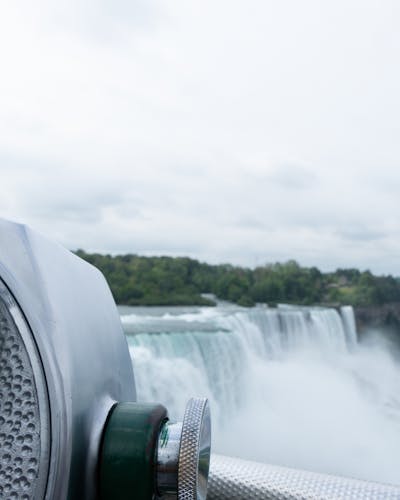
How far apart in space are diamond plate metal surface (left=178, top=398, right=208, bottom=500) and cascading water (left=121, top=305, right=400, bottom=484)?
646 cm

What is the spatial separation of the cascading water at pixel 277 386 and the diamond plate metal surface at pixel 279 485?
6266 mm

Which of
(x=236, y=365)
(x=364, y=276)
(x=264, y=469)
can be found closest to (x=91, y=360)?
(x=264, y=469)

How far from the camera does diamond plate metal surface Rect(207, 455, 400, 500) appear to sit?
55 cm

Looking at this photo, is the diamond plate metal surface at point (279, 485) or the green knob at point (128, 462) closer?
the green knob at point (128, 462)

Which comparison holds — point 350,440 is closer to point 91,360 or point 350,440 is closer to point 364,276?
point 91,360

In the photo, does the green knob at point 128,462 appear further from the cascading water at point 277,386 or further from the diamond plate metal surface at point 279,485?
the cascading water at point 277,386

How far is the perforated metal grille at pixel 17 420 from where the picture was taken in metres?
0.35

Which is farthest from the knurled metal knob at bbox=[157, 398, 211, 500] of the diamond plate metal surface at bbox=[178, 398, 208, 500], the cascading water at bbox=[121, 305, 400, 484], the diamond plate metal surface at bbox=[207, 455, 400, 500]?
the cascading water at bbox=[121, 305, 400, 484]

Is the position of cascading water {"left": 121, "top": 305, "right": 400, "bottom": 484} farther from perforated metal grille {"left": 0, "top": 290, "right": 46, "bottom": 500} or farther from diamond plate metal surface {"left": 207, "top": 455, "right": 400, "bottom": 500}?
perforated metal grille {"left": 0, "top": 290, "right": 46, "bottom": 500}

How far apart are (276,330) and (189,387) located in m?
4.21

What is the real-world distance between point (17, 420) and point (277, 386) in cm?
1075

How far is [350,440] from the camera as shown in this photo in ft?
33.1

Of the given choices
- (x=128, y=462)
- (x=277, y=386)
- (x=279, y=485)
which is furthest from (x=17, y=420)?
(x=277, y=386)

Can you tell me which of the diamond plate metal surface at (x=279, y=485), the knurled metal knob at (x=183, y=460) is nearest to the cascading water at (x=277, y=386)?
the diamond plate metal surface at (x=279, y=485)
